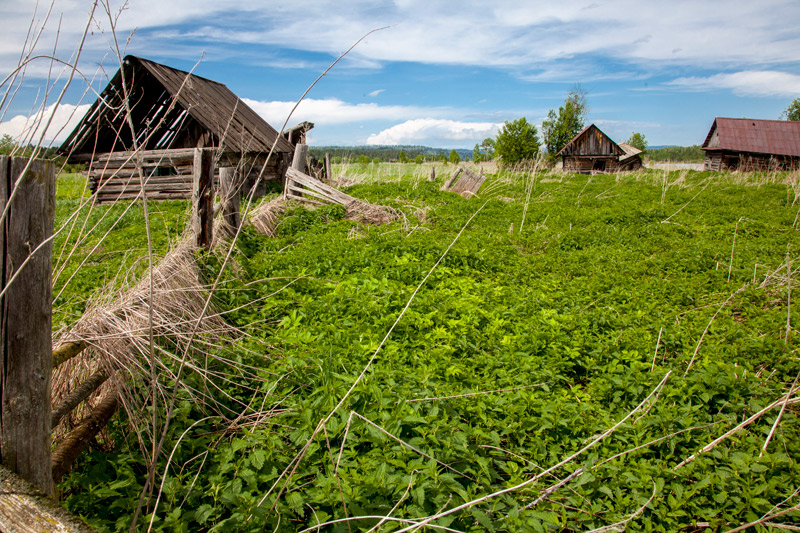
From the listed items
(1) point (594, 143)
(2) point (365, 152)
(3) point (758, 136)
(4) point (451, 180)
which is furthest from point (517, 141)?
(2) point (365, 152)

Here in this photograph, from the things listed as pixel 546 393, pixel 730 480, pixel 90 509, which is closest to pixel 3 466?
pixel 90 509

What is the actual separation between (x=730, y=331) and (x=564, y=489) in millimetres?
3197

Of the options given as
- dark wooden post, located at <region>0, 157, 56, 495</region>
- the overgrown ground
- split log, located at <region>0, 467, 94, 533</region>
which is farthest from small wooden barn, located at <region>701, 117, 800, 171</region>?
split log, located at <region>0, 467, 94, 533</region>

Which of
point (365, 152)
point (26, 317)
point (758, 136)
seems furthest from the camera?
point (365, 152)

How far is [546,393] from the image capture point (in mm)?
3645

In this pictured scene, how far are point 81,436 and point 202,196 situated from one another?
11.5 ft

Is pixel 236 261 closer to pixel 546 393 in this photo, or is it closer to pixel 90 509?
pixel 90 509

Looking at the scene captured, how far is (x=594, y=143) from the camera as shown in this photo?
3762 centimetres

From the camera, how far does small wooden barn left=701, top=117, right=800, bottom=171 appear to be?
3166 cm

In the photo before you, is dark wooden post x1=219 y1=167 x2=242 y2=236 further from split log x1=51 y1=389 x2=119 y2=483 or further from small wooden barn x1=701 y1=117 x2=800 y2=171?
small wooden barn x1=701 y1=117 x2=800 y2=171

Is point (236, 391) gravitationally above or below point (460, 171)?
→ below

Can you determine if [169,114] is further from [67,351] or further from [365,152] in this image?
[365,152]

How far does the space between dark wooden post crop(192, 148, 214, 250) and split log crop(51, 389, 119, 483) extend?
2.93 metres

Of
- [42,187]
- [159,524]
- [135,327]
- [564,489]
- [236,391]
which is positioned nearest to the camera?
[42,187]
